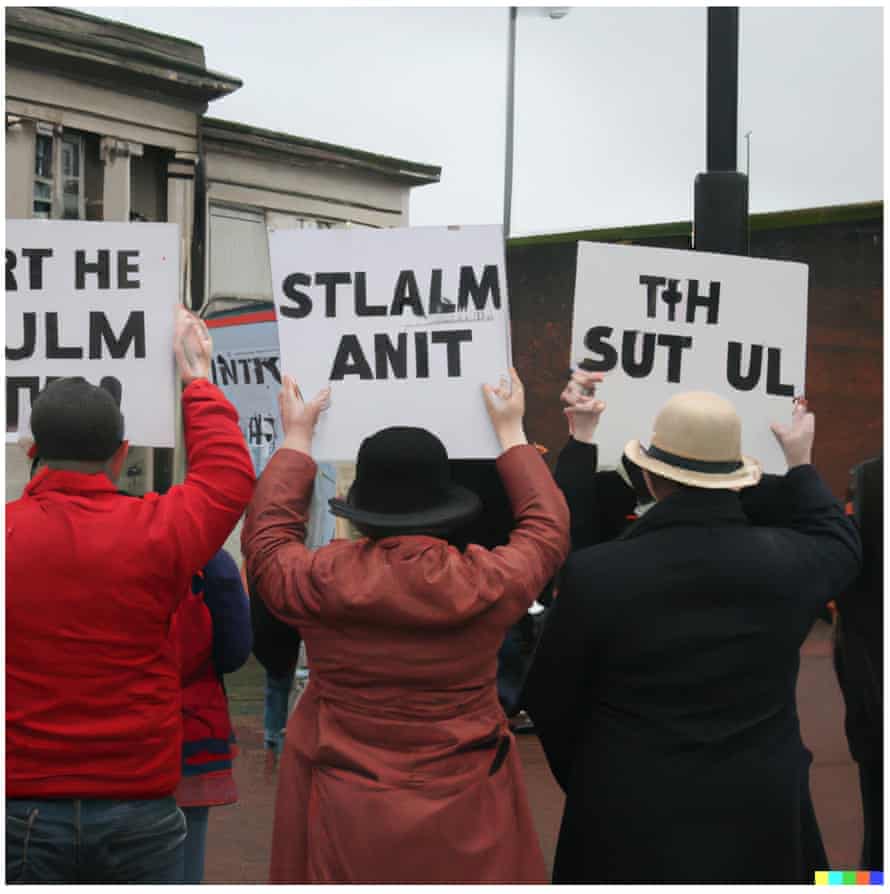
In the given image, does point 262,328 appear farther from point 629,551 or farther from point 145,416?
point 629,551

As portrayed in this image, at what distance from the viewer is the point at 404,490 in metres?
2.73

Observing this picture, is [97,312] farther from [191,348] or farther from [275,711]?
[275,711]

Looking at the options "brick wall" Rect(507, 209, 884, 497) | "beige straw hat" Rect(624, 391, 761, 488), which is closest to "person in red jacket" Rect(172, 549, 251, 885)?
"beige straw hat" Rect(624, 391, 761, 488)

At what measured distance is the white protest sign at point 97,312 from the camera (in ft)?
11.2

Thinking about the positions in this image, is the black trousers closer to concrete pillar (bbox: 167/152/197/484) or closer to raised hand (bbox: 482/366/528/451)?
raised hand (bbox: 482/366/528/451)

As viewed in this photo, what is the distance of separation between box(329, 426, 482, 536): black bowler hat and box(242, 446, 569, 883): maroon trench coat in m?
0.05

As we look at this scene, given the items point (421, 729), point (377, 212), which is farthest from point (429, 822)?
point (377, 212)

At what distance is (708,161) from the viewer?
152 inches

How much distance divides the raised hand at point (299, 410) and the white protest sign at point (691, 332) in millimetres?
774

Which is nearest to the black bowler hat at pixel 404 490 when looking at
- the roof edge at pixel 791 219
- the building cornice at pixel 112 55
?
the roof edge at pixel 791 219

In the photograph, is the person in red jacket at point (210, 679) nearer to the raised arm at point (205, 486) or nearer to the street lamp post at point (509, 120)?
the raised arm at point (205, 486)

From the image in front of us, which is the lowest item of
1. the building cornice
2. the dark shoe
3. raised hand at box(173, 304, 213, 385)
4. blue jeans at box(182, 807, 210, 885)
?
the dark shoe

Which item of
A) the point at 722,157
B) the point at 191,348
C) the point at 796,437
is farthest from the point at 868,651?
the point at 191,348

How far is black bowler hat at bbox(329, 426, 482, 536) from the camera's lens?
2.69 m
